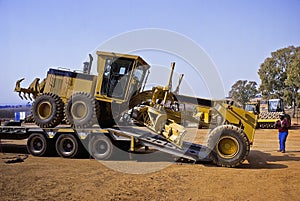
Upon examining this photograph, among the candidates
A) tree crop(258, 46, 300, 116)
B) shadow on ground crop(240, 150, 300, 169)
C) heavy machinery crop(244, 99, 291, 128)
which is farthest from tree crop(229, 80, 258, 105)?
shadow on ground crop(240, 150, 300, 169)

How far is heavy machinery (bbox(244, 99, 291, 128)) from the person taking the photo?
1011 inches

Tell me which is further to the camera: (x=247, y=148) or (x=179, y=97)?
(x=179, y=97)

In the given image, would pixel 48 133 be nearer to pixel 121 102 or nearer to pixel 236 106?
pixel 121 102

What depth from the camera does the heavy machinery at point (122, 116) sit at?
9406 millimetres

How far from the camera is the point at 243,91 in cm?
6122

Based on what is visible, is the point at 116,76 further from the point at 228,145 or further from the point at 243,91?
the point at 243,91

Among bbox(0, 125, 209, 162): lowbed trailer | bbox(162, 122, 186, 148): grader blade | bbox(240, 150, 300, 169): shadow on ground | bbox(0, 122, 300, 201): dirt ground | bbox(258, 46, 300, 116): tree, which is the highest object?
bbox(258, 46, 300, 116): tree

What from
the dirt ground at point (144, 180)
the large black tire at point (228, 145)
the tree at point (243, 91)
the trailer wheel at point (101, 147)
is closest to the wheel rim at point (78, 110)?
the trailer wheel at point (101, 147)

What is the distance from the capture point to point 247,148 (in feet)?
29.1

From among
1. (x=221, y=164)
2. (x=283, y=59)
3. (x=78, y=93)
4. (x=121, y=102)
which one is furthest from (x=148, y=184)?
(x=283, y=59)

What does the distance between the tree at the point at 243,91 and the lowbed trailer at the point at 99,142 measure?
5145cm

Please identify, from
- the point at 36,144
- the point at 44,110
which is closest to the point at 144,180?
the point at 44,110

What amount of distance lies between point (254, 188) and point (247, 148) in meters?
2.41

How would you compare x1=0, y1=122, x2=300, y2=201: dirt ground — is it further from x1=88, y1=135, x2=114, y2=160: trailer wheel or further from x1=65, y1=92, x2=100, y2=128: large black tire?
x1=65, y1=92, x2=100, y2=128: large black tire
